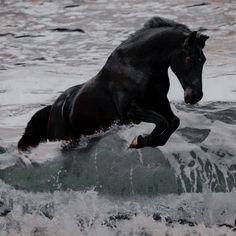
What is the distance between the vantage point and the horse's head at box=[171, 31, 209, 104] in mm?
5703

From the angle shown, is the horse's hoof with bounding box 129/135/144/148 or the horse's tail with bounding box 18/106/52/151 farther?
the horse's tail with bounding box 18/106/52/151

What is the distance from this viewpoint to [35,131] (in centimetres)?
682

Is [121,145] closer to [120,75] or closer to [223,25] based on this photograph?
[120,75]

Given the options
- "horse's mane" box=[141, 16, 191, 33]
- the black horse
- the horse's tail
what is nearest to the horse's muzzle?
the black horse

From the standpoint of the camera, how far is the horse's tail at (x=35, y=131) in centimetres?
678

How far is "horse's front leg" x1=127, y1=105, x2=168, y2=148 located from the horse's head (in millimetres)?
224

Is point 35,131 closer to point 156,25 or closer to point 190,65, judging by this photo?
point 156,25

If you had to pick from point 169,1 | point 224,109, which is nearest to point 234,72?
point 224,109

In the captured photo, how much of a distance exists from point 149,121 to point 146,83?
273 mm

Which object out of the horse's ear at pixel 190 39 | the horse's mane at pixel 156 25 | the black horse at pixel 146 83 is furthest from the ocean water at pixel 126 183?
the horse's ear at pixel 190 39

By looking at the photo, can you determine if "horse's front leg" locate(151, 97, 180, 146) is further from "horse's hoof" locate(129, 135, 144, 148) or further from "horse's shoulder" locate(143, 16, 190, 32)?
"horse's shoulder" locate(143, 16, 190, 32)

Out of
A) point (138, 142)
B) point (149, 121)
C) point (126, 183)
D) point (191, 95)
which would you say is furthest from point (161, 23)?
point (126, 183)

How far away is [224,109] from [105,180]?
193 centimetres

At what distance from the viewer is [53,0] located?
1611 cm
